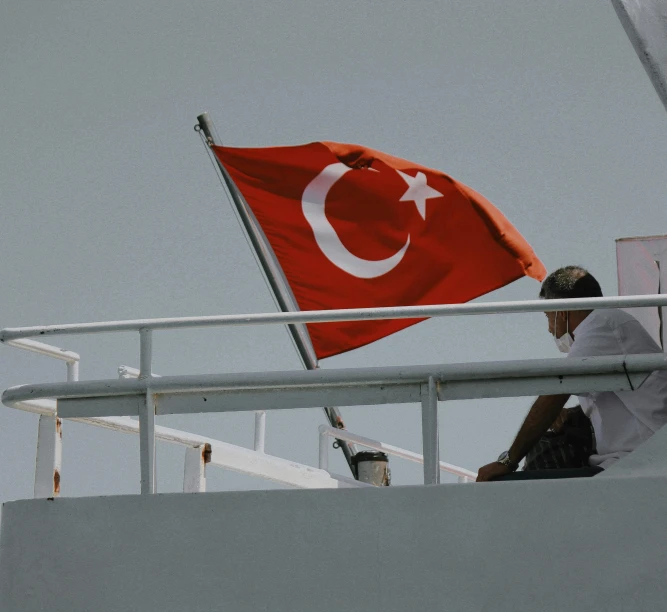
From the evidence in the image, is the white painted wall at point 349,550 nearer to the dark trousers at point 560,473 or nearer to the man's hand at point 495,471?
the dark trousers at point 560,473

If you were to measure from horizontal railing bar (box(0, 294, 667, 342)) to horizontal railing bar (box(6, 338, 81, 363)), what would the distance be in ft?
0.26

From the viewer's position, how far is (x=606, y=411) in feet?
14.1

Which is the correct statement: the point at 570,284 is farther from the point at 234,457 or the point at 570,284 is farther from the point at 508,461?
the point at 234,457

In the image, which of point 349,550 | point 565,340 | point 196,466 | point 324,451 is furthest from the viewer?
point 324,451

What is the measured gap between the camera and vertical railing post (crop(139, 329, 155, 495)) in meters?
4.10

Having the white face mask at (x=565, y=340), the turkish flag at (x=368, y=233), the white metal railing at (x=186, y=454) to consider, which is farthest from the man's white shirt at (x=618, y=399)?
the turkish flag at (x=368, y=233)

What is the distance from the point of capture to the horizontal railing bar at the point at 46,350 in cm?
438

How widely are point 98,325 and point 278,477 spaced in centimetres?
204

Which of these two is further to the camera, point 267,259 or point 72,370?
point 267,259

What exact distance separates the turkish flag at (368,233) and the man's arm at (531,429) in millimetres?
4375

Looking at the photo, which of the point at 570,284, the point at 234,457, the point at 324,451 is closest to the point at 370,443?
the point at 324,451

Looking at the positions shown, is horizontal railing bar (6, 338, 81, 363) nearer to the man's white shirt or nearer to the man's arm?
the man's arm

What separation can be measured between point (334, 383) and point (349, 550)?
0.57 m

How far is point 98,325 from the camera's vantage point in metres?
4.27
